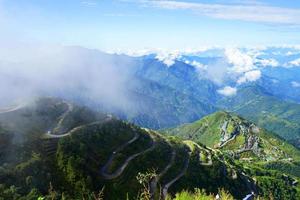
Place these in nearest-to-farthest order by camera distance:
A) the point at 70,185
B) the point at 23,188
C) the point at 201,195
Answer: the point at 201,195
the point at 23,188
the point at 70,185

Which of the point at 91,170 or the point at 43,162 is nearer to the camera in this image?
the point at 43,162

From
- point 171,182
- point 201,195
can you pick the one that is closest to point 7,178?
point 171,182

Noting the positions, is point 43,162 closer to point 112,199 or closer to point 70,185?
point 70,185

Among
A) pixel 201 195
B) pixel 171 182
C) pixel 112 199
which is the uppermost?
pixel 201 195

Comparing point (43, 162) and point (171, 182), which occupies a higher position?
point (43, 162)

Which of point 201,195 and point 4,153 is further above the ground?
point 201,195

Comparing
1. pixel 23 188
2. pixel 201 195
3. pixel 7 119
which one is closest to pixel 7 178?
pixel 23 188

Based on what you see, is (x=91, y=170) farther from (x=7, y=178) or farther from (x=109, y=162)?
(x=7, y=178)

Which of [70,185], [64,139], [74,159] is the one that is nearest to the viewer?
[70,185]

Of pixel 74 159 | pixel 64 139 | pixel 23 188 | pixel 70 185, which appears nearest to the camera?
pixel 23 188
